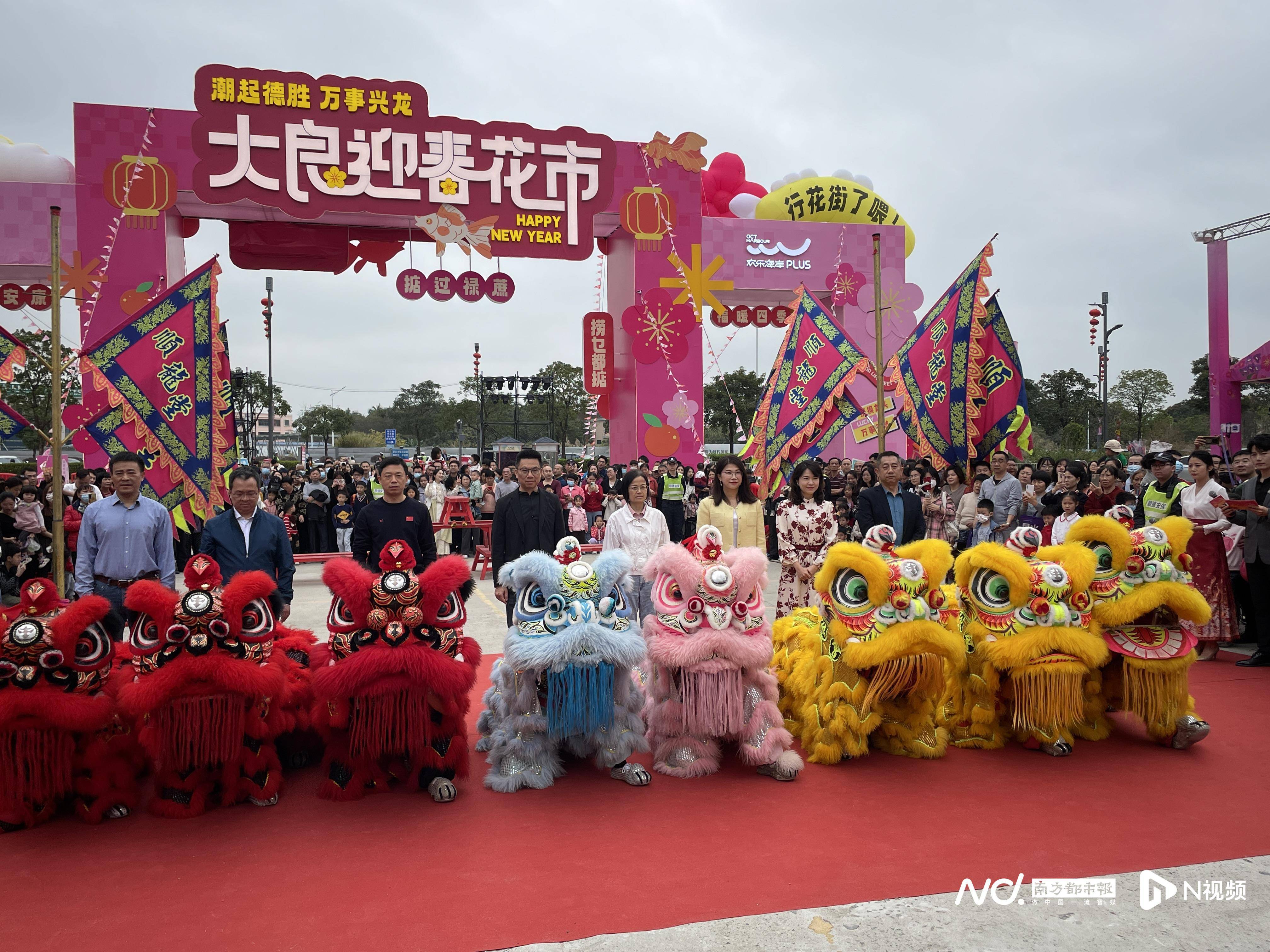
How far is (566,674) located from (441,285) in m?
10.7

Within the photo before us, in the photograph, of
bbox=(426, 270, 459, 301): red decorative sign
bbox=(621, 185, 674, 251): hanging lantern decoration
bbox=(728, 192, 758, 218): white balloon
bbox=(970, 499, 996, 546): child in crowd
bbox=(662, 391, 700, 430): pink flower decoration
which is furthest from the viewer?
bbox=(728, 192, 758, 218): white balloon

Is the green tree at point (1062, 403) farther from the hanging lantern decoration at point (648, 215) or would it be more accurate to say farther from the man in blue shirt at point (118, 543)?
the man in blue shirt at point (118, 543)

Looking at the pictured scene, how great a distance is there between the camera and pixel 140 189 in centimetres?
1157

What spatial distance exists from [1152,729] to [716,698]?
6.99 ft

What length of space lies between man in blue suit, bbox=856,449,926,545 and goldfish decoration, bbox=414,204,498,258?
9.15 meters

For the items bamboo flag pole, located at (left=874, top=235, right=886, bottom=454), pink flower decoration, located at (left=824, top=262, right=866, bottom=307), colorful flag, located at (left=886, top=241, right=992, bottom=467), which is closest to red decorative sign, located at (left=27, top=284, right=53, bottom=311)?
bamboo flag pole, located at (left=874, top=235, right=886, bottom=454)

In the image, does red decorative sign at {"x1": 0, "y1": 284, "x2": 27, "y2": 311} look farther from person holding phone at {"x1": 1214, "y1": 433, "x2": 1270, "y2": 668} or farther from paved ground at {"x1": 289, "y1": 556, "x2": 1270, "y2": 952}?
person holding phone at {"x1": 1214, "y1": 433, "x2": 1270, "y2": 668}

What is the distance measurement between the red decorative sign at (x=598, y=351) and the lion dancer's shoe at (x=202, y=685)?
11.3 meters

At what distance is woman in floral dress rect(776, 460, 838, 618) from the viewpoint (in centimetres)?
476

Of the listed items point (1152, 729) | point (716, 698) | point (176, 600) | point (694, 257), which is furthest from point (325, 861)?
point (694, 257)

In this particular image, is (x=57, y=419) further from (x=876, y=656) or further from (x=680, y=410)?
(x=680, y=410)

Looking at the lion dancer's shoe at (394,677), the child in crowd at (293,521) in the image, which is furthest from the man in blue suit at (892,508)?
the child in crowd at (293,521)

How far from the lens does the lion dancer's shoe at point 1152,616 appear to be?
3.80 m

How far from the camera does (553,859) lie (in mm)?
2947
